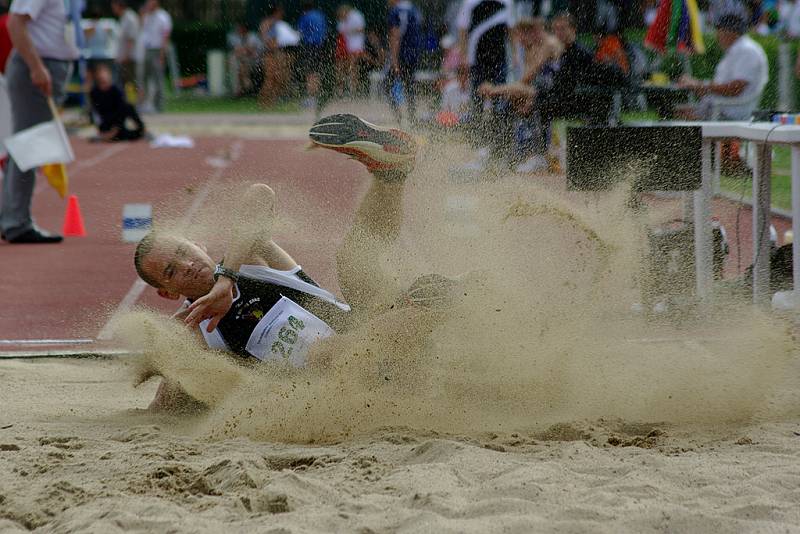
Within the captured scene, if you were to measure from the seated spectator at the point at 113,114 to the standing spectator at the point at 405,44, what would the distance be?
4.54 meters

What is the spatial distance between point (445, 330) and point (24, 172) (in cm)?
550

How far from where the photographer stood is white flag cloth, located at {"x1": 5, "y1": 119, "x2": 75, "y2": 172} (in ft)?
27.8

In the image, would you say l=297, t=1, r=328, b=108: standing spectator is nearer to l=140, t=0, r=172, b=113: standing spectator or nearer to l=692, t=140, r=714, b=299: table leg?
l=140, t=0, r=172, b=113: standing spectator

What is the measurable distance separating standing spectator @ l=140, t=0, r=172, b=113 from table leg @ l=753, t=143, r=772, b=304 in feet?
61.7

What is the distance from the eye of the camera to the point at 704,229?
6.13m

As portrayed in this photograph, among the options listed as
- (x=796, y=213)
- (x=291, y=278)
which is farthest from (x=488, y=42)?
(x=291, y=278)

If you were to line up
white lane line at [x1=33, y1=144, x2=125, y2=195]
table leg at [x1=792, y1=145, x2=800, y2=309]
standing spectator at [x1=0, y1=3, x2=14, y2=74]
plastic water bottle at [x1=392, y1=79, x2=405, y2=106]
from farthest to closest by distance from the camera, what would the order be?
plastic water bottle at [x1=392, y1=79, x2=405, y2=106] → white lane line at [x1=33, y1=144, x2=125, y2=195] → standing spectator at [x1=0, y1=3, x2=14, y2=74] → table leg at [x1=792, y1=145, x2=800, y2=309]

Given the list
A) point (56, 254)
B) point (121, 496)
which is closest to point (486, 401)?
point (121, 496)

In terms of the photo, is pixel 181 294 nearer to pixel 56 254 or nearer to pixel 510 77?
pixel 56 254

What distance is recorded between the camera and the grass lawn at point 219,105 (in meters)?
25.8

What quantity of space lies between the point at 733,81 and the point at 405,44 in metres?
7.95

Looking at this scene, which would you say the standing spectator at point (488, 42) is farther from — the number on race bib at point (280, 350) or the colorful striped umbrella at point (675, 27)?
the number on race bib at point (280, 350)

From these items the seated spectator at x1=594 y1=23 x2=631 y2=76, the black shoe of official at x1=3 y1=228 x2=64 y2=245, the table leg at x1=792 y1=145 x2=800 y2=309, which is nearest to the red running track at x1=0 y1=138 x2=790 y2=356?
the black shoe of official at x1=3 y1=228 x2=64 y2=245

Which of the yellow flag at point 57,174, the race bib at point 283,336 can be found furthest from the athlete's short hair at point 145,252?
the yellow flag at point 57,174
